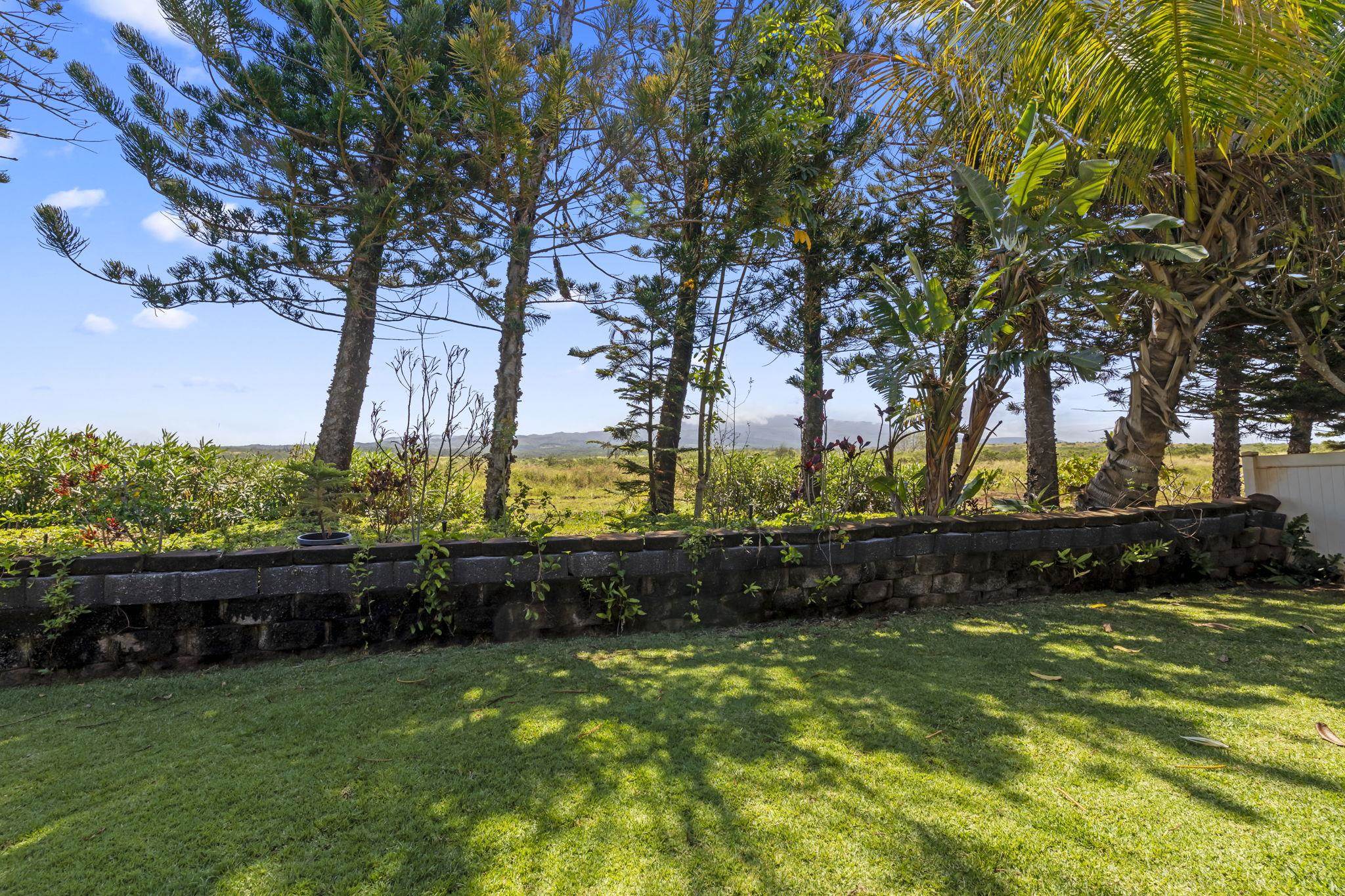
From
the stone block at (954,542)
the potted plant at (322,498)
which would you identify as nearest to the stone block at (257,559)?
the potted plant at (322,498)

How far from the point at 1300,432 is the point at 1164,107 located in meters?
6.95

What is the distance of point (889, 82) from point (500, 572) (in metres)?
5.34

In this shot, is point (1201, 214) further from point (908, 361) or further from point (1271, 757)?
point (1271, 757)

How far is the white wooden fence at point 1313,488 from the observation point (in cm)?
442

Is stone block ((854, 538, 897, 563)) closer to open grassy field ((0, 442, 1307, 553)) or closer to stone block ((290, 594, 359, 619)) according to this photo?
open grassy field ((0, 442, 1307, 553))

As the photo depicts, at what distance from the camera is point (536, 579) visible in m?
2.99

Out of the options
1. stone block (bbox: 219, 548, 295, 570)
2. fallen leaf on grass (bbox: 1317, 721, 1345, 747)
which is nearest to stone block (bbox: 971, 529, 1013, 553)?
fallen leaf on grass (bbox: 1317, 721, 1345, 747)

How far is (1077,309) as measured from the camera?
604 centimetres

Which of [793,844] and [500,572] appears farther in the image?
[500,572]

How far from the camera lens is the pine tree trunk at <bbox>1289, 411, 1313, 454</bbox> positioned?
762 centimetres

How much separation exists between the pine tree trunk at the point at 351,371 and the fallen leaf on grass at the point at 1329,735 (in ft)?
23.9

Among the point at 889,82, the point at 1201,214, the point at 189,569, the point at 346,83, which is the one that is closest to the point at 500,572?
the point at 189,569

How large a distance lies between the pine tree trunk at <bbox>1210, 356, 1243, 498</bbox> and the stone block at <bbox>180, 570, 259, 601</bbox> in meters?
9.59

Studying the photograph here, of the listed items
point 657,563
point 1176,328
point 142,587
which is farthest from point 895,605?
point 142,587
